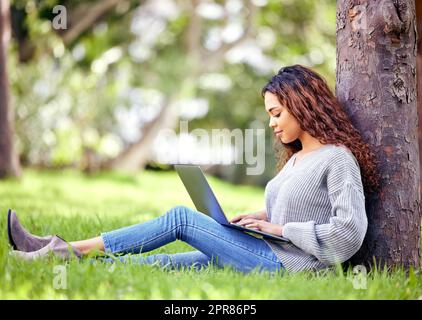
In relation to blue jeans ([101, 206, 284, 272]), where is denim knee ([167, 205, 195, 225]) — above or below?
above

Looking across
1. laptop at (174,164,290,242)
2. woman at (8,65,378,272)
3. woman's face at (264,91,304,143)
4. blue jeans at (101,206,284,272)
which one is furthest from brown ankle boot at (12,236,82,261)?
woman's face at (264,91,304,143)

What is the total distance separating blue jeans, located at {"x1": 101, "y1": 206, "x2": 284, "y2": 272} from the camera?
3332 millimetres

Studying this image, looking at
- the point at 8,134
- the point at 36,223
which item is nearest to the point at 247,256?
the point at 36,223

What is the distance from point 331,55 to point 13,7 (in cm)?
727

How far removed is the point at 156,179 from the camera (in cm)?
1291

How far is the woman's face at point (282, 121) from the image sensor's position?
3508mm

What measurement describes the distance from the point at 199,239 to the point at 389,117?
120 centimetres

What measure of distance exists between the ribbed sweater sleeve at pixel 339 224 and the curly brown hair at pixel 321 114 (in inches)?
5.6

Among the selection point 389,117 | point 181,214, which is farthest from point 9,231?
point 389,117

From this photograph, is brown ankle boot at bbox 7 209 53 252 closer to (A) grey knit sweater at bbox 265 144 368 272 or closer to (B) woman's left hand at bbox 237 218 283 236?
(B) woman's left hand at bbox 237 218 283 236

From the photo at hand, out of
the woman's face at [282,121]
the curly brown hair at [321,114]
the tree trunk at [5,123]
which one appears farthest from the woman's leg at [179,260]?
the tree trunk at [5,123]

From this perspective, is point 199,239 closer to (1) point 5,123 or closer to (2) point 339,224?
(2) point 339,224

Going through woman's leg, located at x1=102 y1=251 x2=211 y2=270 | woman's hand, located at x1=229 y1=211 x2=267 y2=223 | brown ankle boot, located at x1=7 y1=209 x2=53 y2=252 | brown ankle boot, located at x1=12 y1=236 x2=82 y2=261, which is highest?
woman's hand, located at x1=229 y1=211 x2=267 y2=223

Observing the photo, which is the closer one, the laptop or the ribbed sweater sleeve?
the ribbed sweater sleeve
